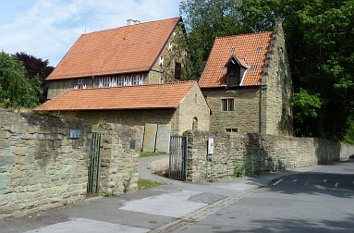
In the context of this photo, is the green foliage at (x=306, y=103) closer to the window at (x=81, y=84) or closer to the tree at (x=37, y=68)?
the window at (x=81, y=84)

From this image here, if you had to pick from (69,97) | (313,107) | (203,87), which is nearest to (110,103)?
(69,97)

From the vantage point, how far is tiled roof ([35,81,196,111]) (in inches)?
1119

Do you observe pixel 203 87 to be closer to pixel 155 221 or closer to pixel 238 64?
pixel 238 64

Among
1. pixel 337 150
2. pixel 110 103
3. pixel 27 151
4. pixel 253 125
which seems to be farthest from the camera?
pixel 337 150

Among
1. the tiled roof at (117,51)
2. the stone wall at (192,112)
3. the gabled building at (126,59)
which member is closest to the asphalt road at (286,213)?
the stone wall at (192,112)

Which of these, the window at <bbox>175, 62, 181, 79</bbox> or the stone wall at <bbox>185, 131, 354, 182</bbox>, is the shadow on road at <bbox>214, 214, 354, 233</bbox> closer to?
the stone wall at <bbox>185, 131, 354, 182</bbox>

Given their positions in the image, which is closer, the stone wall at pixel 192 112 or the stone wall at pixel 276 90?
the stone wall at pixel 192 112

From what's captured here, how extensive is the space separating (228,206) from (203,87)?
2503 centimetres

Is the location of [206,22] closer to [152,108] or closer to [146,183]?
[152,108]

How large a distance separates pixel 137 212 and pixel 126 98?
20970 mm

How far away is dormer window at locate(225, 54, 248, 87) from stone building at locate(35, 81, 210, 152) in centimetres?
489

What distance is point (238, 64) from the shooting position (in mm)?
34656

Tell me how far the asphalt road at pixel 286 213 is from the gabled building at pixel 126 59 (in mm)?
26013

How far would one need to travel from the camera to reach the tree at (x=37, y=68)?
165 feet
